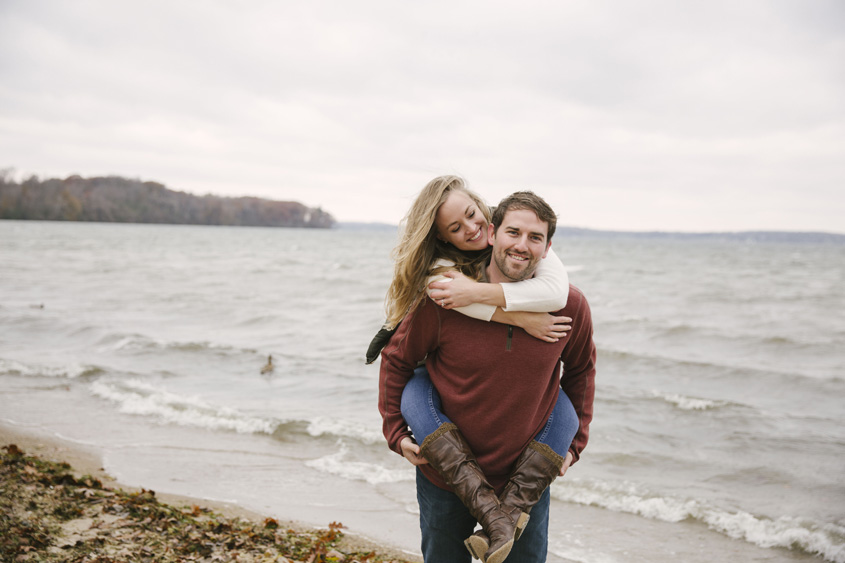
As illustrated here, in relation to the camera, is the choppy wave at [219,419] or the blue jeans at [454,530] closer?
the blue jeans at [454,530]

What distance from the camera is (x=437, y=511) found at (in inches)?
104

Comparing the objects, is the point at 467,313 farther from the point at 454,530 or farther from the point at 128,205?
the point at 128,205

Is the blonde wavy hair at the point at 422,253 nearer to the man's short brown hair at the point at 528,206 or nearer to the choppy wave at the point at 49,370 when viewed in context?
the man's short brown hair at the point at 528,206

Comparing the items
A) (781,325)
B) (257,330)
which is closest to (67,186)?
(257,330)

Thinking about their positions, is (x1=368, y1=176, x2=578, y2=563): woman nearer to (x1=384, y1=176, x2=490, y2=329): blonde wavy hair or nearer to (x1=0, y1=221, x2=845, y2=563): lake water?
(x1=384, y1=176, x2=490, y2=329): blonde wavy hair

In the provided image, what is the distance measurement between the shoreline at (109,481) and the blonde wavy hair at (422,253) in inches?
107

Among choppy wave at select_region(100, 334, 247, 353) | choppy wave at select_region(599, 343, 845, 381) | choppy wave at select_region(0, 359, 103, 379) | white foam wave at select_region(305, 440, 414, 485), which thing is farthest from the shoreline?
choppy wave at select_region(599, 343, 845, 381)

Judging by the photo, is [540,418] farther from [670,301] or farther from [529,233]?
[670,301]

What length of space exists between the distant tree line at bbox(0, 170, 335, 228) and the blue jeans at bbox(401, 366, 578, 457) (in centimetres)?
11968

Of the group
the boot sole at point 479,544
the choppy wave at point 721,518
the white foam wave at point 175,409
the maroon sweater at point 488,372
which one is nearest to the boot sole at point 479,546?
the boot sole at point 479,544

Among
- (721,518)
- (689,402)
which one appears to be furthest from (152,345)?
(721,518)

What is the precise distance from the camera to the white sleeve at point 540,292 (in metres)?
2.44

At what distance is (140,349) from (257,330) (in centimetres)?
343

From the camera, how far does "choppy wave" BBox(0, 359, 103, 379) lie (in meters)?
9.83
